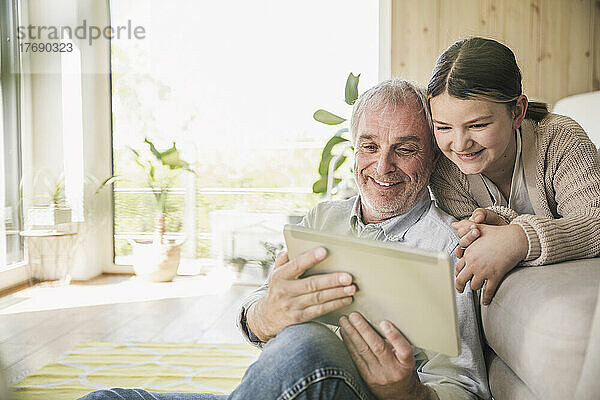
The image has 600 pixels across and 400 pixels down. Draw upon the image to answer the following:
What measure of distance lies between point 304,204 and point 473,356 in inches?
117

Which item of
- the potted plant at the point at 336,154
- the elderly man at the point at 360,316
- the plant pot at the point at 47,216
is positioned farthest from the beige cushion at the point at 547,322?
the plant pot at the point at 47,216

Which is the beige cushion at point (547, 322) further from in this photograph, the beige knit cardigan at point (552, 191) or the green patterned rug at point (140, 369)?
the green patterned rug at point (140, 369)

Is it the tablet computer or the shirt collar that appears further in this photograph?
the shirt collar

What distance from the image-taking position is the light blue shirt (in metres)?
1.05

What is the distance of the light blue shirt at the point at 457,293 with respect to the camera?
3.44 ft

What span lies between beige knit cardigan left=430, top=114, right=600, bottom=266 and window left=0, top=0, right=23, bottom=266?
3052mm

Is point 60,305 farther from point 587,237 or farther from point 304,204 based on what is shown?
point 587,237

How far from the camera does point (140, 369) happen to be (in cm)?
255

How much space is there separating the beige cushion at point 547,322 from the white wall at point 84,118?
3.45 metres

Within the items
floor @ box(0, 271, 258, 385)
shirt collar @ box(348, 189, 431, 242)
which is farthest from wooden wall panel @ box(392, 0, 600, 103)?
shirt collar @ box(348, 189, 431, 242)

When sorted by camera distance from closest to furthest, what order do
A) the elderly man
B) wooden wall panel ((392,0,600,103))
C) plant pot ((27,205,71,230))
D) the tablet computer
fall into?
the tablet computer
the elderly man
wooden wall panel ((392,0,600,103))
plant pot ((27,205,71,230))

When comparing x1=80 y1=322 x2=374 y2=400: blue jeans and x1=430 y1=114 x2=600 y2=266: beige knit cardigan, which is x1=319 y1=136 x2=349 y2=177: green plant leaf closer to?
x1=430 y1=114 x2=600 y2=266: beige knit cardigan

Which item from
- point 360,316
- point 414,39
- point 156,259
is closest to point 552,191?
point 360,316

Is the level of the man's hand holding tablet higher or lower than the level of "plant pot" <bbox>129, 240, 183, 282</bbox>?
higher
